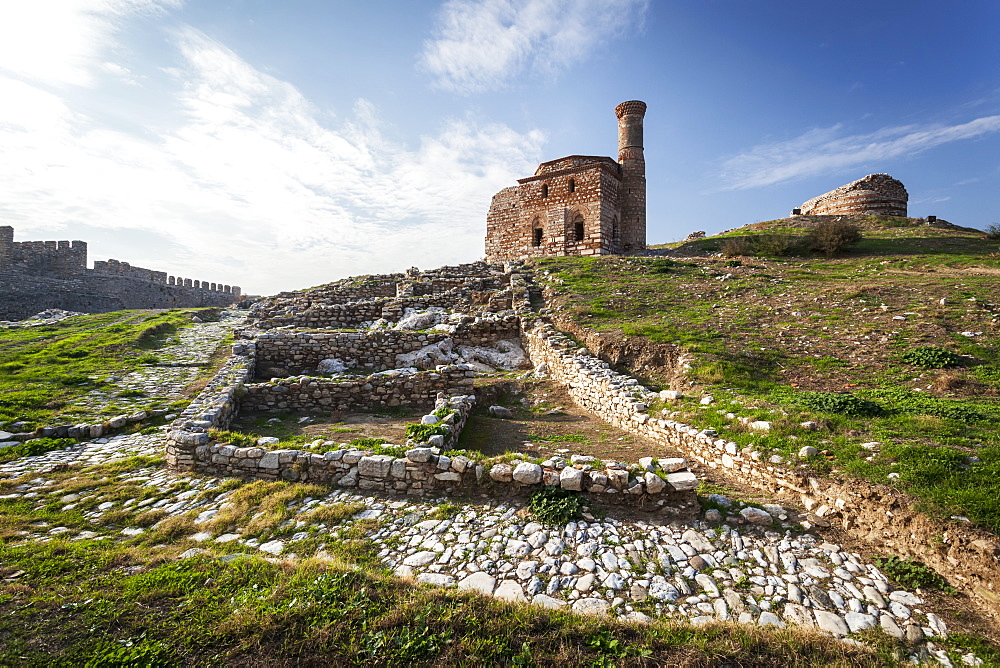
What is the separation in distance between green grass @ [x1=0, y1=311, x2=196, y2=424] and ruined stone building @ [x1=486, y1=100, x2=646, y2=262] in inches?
880

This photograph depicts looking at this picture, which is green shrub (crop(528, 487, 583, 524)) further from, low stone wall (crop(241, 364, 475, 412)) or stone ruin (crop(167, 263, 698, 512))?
low stone wall (crop(241, 364, 475, 412))

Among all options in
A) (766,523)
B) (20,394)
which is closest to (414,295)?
(20,394)

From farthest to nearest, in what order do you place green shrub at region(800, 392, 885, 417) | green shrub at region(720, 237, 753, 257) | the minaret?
the minaret → green shrub at region(720, 237, 753, 257) → green shrub at region(800, 392, 885, 417)

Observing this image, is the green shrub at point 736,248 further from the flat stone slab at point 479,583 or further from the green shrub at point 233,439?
the green shrub at point 233,439

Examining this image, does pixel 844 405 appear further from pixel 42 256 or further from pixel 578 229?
pixel 42 256

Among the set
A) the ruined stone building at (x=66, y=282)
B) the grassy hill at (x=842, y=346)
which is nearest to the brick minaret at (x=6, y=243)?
the ruined stone building at (x=66, y=282)

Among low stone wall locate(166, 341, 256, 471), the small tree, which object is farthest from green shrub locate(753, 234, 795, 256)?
low stone wall locate(166, 341, 256, 471)

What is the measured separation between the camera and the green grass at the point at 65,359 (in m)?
9.49

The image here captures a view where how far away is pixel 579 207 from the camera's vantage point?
2852 centimetres

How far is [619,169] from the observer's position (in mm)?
31359

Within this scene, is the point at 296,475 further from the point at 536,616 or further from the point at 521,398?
the point at 521,398

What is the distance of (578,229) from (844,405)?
2352cm

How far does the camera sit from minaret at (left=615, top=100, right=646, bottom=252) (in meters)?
30.7

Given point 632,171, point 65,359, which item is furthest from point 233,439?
point 632,171
